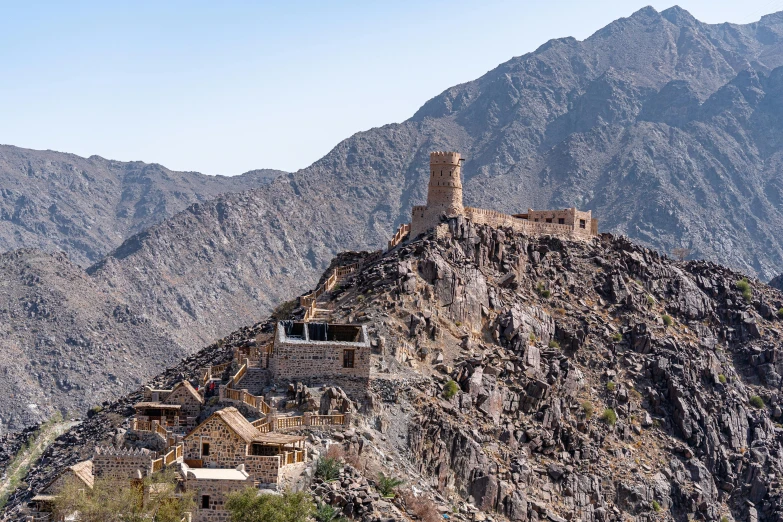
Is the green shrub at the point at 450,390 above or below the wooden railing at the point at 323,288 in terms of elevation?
below

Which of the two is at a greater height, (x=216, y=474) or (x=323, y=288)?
(x=323, y=288)

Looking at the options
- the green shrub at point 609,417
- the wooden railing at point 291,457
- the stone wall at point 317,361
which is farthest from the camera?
the green shrub at point 609,417

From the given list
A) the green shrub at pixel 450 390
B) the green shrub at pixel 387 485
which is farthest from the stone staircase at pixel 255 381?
the green shrub at pixel 450 390

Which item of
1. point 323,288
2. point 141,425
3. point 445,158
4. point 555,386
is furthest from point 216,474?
point 445,158

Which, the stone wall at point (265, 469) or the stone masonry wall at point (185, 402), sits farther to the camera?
the stone masonry wall at point (185, 402)

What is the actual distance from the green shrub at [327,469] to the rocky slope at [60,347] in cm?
10438

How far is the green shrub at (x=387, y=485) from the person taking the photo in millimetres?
60312

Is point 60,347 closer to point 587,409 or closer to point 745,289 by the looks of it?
point 745,289

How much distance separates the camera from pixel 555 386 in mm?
93312

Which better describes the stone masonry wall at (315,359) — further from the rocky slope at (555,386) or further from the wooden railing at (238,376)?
the rocky slope at (555,386)

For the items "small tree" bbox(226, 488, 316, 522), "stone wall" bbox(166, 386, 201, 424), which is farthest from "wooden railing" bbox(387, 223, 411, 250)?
"small tree" bbox(226, 488, 316, 522)

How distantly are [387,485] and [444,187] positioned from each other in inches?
1771

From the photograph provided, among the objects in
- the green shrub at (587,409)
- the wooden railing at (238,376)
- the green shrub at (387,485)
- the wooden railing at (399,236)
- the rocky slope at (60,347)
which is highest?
the wooden railing at (399,236)

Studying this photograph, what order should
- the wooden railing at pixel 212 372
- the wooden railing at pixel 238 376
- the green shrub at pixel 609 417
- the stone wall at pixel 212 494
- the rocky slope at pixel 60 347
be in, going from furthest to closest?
A: the rocky slope at pixel 60 347 < the green shrub at pixel 609 417 < the wooden railing at pixel 212 372 < the wooden railing at pixel 238 376 < the stone wall at pixel 212 494
